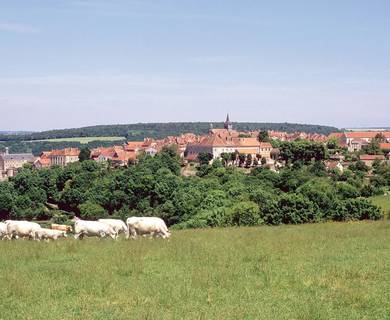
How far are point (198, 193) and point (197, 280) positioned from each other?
64.8 m

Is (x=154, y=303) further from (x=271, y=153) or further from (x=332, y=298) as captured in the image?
(x=271, y=153)

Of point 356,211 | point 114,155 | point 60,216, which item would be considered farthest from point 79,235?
point 114,155

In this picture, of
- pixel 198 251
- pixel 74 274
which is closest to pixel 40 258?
pixel 74 274

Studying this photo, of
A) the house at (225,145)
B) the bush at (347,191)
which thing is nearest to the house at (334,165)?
the bush at (347,191)

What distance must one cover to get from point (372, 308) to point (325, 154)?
370 feet

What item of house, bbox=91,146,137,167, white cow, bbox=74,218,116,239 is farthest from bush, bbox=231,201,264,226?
house, bbox=91,146,137,167

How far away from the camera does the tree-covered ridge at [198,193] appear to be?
42844mm

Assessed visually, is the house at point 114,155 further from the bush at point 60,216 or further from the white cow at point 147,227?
the white cow at point 147,227

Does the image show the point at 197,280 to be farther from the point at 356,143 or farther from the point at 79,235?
the point at 356,143

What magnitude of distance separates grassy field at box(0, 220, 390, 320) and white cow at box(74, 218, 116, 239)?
11.5 feet

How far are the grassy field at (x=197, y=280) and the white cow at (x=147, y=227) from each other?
3.72m

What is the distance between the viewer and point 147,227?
887 inches

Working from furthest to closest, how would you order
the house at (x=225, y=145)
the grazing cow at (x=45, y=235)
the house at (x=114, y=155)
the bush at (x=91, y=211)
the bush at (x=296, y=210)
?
the house at (x=225, y=145) < the house at (x=114, y=155) < the bush at (x=91, y=211) < the bush at (x=296, y=210) < the grazing cow at (x=45, y=235)

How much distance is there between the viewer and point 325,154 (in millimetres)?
120625
